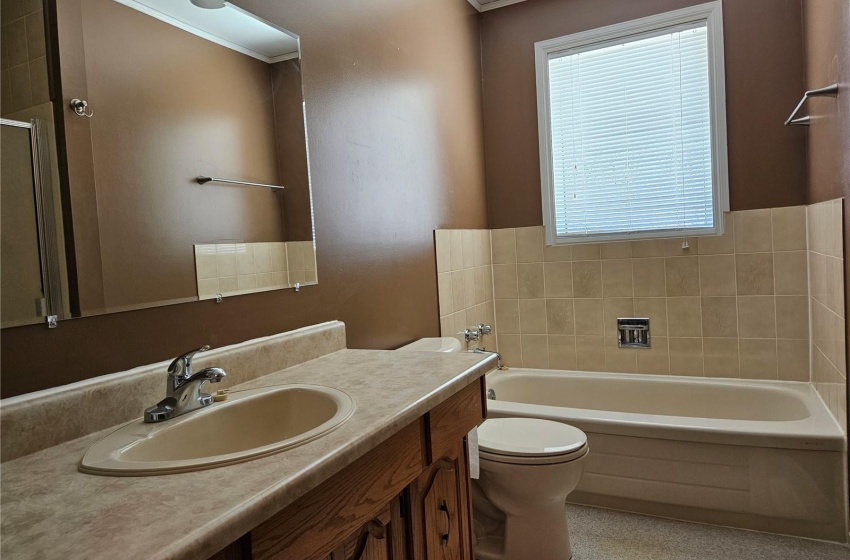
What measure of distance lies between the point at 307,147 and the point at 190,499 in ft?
4.27

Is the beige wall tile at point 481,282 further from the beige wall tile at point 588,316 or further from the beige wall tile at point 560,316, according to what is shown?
Answer: the beige wall tile at point 588,316

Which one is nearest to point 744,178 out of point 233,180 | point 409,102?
point 409,102

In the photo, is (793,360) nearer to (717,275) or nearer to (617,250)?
(717,275)

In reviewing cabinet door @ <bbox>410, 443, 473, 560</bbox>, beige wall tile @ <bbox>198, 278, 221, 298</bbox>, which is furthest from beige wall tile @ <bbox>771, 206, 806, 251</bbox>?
beige wall tile @ <bbox>198, 278, 221, 298</bbox>

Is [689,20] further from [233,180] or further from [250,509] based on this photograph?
[250,509]

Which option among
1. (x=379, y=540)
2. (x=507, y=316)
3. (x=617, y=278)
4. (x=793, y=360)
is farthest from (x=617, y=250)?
(x=379, y=540)

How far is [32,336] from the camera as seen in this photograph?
3.33 feet

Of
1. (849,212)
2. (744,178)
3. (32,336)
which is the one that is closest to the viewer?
(32,336)

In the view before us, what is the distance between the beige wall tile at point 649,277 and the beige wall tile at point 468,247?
0.92 meters

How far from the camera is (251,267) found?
1544 millimetres

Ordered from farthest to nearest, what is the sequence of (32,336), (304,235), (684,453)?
(684,453), (304,235), (32,336)

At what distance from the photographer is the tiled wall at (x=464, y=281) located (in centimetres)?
277

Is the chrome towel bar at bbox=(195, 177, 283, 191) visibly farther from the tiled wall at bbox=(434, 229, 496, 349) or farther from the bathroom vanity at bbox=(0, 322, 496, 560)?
the tiled wall at bbox=(434, 229, 496, 349)

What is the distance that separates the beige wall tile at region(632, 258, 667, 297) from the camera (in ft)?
9.99
